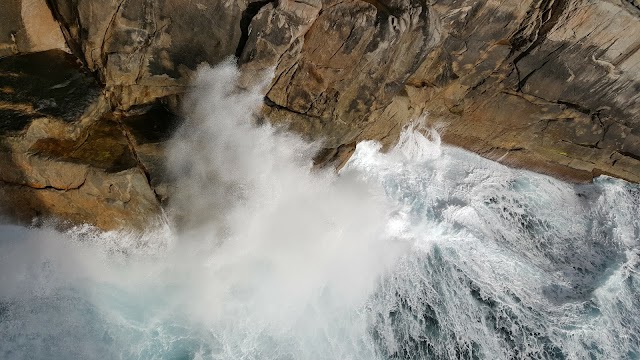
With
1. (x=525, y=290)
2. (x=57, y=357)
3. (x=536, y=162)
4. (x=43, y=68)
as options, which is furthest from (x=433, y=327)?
(x=43, y=68)

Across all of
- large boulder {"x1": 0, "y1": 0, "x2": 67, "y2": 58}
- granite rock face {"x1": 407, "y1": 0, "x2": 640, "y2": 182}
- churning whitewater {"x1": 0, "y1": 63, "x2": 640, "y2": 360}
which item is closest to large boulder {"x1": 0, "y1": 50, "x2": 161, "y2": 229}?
large boulder {"x1": 0, "y1": 0, "x2": 67, "y2": 58}

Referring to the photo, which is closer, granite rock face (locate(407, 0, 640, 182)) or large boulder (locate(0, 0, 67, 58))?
large boulder (locate(0, 0, 67, 58))

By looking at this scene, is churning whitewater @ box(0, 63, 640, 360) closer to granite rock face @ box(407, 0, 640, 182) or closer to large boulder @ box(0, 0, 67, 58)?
granite rock face @ box(407, 0, 640, 182)

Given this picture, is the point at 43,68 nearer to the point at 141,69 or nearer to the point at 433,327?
the point at 141,69

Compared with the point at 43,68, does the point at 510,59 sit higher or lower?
higher

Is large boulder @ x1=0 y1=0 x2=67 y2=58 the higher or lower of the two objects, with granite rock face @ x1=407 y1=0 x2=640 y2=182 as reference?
lower

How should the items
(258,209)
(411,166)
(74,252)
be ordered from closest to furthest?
(74,252) → (258,209) → (411,166)

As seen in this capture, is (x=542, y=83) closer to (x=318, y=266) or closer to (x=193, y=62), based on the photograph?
(x=318, y=266)

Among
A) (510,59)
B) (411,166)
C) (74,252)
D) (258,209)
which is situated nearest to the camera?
(74,252)
